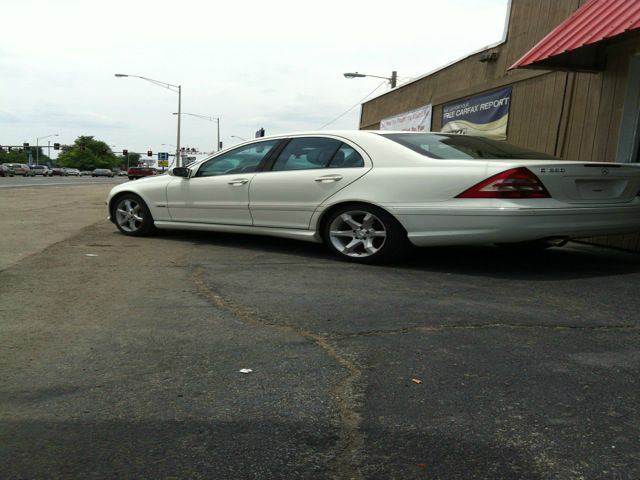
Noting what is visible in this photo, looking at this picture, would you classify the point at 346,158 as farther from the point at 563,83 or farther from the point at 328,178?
the point at 563,83

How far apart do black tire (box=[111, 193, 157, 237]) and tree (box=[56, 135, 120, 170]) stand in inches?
5240

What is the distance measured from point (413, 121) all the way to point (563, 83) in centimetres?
712

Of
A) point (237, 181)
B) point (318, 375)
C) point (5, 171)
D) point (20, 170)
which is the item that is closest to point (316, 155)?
point (237, 181)

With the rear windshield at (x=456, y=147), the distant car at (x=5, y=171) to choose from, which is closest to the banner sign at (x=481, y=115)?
the rear windshield at (x=456, y=147)

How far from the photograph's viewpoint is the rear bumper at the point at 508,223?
4.86 meters

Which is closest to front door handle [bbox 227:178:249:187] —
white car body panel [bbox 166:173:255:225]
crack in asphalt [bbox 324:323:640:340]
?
white car body panel [bbox 166:173:255:225]

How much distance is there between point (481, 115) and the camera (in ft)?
36.2

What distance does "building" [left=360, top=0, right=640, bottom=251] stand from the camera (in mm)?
6723

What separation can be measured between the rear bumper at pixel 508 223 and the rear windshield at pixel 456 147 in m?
0.59

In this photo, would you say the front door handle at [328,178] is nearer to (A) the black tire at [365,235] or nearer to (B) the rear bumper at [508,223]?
(A) the black tire at [365,235]

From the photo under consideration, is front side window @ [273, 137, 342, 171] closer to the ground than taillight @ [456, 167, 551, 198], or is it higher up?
higher up

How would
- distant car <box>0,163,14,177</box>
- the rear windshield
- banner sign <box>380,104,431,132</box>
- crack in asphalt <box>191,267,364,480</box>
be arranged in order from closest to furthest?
crack in asphalt <box>191,267,364,480</box>, the rear windshield, banner sign <box>380,104,431,132</box>, distant car <box>0,163,14,177</box>

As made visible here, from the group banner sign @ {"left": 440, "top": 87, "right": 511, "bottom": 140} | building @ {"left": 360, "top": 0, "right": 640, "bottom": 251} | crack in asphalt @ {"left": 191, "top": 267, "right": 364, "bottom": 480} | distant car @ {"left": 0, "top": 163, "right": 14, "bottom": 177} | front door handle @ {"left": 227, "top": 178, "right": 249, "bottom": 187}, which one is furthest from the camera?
distant car @ {"left": 0, "top": 163, "right": 14, "bottom": 177}

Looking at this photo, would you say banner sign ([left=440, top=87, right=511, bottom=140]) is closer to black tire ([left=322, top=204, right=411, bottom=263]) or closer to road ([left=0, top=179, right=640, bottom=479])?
black tire ([left=322, top=204, right=411, bottom=263])
